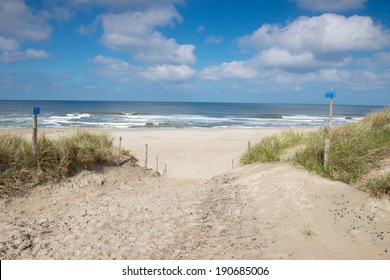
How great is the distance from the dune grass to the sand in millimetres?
365

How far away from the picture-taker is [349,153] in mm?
8203

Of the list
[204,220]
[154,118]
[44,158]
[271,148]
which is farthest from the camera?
[154,118]

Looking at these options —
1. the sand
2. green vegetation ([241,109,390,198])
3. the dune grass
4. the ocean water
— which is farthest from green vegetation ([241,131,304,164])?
the dune grass

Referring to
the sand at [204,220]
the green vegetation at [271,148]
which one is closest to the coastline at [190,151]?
the green vegetation at [271,148]

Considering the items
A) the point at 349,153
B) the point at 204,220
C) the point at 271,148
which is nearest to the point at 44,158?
the point at 204,220

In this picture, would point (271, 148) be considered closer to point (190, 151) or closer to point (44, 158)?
point (44, 158)

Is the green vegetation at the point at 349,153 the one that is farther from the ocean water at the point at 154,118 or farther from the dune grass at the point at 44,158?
the dune grass at the point at 44,158

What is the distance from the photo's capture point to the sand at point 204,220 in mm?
5191

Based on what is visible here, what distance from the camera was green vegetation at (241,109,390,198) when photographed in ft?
23.6

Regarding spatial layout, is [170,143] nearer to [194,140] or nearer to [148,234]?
[194,140]

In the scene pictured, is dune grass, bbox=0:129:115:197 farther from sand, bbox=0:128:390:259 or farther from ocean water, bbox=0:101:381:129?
ocean water, bbox=0:101:381:129

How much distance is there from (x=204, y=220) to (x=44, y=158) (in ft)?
17.4

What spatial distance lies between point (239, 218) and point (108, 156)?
621 cm

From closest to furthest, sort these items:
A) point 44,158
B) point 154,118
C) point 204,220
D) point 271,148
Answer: point 204,220 < point 44,158 < point 271,148 < point 154,118
